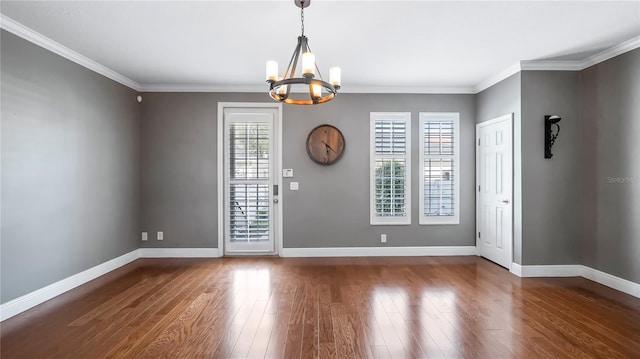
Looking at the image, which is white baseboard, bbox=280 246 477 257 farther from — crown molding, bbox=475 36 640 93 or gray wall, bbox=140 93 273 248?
crown molding, bbox=475 36 640 93

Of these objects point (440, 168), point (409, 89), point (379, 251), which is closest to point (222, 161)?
point (379, 251)

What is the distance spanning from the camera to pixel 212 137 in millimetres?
4789

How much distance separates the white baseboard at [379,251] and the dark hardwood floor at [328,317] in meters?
0.72

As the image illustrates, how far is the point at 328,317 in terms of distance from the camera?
2.74 m

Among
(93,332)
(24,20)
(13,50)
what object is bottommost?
(93,332)

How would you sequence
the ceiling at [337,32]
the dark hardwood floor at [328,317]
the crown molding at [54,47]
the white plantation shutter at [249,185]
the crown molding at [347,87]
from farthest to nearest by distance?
the white plantation shutter at [249,185] < the crown molding at [347,87] < the crown molding at [54,47] < the ceiling at [337,32] < the dark hardwood floor at [328,317]

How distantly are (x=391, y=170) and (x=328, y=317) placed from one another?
9.03 ft

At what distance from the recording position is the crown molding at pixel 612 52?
3.21 metres

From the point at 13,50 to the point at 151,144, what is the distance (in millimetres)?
2073

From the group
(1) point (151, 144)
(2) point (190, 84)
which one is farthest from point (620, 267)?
(1) point (151, 144)

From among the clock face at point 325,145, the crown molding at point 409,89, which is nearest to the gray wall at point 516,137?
the crown molding at point 409,89

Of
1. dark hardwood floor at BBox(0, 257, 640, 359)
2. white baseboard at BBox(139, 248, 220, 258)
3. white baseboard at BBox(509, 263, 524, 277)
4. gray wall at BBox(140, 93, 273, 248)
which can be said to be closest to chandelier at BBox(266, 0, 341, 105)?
dark hardwood floor at BBox(0, 257, 640, 359)

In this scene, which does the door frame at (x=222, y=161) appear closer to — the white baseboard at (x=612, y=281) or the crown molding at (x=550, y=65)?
the crown molding at (x=550, y=65)

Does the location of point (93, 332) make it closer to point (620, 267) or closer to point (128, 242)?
point (128, 242)
